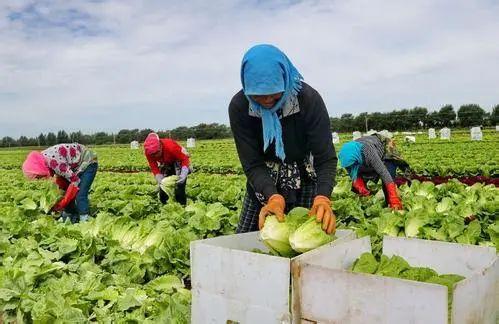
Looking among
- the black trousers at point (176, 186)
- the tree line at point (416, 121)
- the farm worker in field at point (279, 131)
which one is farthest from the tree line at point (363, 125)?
the farm worker in field at point (279, 131)

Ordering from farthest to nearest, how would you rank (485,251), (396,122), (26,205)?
(396,122), (26,205), (485,251)

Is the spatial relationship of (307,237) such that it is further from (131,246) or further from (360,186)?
(360,186)

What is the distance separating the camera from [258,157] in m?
3.33

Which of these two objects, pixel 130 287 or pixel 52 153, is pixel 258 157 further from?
pixel 52 153

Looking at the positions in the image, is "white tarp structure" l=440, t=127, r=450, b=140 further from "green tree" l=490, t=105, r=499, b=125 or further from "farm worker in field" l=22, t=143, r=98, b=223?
"farm worker in field" l=22, t=143, r=98, b=223

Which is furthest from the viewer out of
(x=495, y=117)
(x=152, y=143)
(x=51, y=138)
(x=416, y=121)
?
(x=51, y=138)

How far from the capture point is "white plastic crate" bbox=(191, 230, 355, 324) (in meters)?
2.13

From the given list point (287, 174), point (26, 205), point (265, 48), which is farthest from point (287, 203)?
point (26, 205)

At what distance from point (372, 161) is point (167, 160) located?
128 inches

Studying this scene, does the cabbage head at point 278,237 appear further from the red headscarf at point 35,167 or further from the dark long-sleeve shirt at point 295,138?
the red headscarf at point 35,167

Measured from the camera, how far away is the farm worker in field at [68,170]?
19.7 ft

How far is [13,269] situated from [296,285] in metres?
2.41

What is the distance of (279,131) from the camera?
3.10 meters

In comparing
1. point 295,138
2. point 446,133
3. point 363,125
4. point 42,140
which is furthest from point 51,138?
point 295,138
